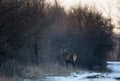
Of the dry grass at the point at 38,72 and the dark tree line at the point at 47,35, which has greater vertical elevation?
the dark tree line at the point at 47,35

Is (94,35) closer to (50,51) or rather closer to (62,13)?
(62,13)

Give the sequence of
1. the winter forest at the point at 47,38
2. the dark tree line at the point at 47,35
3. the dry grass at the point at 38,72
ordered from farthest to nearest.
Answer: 1. the dry grass at the point at 38,72
2. the winter forest at the point at 47,38
3. the dark tree line at the point at 47,35

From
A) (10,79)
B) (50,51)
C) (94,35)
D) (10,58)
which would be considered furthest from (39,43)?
(94,35)

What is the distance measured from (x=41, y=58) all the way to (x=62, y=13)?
23.9m

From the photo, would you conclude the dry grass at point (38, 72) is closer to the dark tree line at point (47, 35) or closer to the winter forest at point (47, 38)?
the winter forest at point (47, 38)

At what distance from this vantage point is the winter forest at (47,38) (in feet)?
74.3

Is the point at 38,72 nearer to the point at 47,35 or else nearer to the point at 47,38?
the point at 47,35

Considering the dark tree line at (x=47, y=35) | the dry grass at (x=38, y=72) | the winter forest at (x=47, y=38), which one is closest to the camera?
the dark tree line at (x=47, y=35)

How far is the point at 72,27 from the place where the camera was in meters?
56.4

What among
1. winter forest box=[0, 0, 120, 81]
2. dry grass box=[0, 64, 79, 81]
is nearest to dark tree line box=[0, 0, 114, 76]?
winter forest box=[0, 0, 120, 81]

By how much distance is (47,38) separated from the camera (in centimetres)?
3897

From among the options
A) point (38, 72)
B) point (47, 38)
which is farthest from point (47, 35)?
point (38, 72)

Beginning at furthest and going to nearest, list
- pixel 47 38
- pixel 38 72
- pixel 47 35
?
1. pixel 47 38
2. pixel 47 35
3. pixel 38 72

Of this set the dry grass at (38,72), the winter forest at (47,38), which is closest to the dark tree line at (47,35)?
the winter forest at (47,38)
